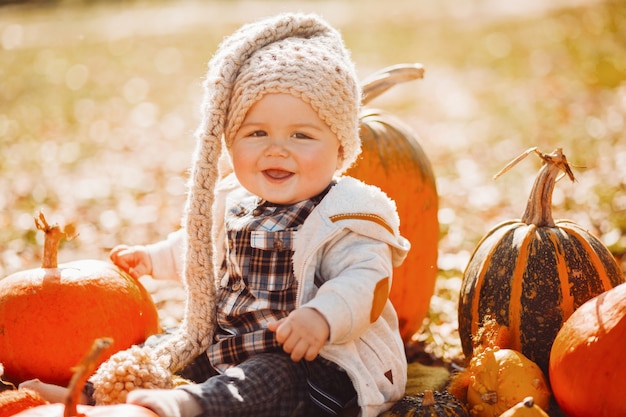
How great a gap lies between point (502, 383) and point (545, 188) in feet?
3.04

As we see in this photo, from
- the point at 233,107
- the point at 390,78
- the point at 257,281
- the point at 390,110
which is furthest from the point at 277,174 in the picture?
the point at 390,110

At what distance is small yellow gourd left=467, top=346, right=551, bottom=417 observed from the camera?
109 inches

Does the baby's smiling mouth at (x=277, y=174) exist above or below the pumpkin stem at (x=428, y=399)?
above

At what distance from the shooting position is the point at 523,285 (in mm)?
3152

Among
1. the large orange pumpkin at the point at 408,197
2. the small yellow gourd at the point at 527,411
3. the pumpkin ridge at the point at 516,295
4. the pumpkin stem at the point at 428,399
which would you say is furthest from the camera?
the large orange pumpkin at the point at 408,197

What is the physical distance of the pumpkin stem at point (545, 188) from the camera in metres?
3.23

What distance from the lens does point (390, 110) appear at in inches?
464

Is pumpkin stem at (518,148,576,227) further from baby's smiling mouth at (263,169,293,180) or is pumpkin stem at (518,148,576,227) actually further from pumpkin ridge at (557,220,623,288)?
baby's smiling mouth at (263,169,293,180)

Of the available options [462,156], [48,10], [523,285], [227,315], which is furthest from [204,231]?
[48,10]

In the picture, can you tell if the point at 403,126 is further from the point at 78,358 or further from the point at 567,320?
the point at 78,358

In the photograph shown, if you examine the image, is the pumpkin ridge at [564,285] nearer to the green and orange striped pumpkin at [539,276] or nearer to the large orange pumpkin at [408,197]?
the green and orange striped pumpkin at [539,276]

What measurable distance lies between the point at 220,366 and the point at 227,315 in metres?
0.21

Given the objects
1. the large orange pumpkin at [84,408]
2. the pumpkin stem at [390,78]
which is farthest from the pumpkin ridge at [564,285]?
the large orange pumpkin at [84,408]

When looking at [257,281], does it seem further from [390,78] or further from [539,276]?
[390,78]
